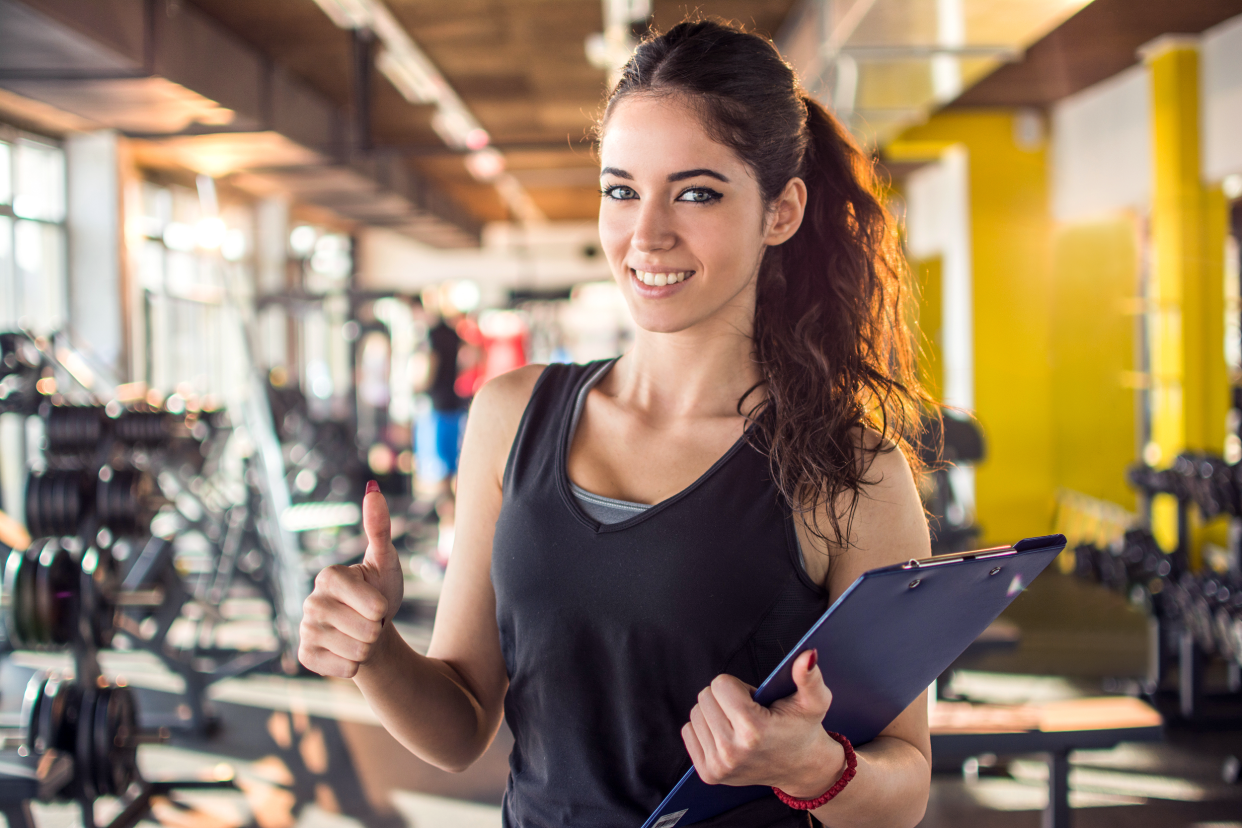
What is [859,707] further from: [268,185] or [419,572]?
[268,185]

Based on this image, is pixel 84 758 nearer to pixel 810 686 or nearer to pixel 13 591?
pixel 13 591

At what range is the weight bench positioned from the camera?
7.49ft

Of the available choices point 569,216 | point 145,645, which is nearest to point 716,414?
point 145,645

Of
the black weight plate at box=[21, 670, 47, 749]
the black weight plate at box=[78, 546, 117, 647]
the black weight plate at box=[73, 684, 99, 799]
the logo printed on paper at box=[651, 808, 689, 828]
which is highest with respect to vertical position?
the logo printed on paper at box=[651, 808, 689, 828]

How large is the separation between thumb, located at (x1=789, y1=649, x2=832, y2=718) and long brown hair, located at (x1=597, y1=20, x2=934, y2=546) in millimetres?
222

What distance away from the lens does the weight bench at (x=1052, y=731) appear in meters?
2.28

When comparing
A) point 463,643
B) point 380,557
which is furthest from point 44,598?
point 380,557

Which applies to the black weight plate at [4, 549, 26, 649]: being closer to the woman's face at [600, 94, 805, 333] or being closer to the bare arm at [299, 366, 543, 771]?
the bare arm at [299, 366, 543, 771]

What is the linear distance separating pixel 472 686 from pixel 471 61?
226 inches

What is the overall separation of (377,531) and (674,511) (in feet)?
0.96

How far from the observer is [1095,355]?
641 centimetres

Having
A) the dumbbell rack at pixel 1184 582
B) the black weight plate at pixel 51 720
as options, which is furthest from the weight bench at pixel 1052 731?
the black weight plate at pixel 51 720

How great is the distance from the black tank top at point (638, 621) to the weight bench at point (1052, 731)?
1505 mm

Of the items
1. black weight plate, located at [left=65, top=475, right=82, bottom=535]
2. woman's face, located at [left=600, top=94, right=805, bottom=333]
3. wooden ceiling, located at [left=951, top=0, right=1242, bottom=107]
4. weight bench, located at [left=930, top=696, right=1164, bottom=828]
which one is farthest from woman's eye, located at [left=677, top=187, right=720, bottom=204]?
wooden ceiling, located at [left=951, top=0, right=1242, bottom=107]
